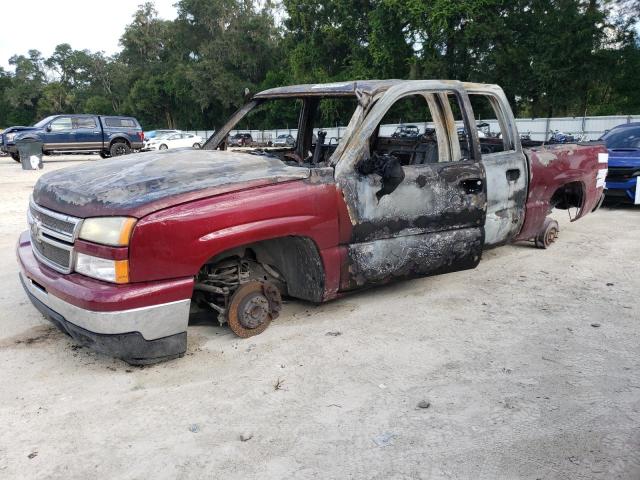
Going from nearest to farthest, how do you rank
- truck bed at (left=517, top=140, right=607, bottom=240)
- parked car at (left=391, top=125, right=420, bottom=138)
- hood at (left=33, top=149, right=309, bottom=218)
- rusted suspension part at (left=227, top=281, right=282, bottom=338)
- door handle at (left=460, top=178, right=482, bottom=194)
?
hood at (left=33, top=149, right=309, bottom=218)
rusted suspension part at (left=227, top=281, right=282, bottom=338)
door handle at (left=460, top=178, right=482, bottom=194)
truck bed at (left=517, top=140, right=607, bottom=240)
parked car at (left=391, top=125, right=420, bottom=138)

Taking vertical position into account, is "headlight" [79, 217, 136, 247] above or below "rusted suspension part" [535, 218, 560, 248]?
above

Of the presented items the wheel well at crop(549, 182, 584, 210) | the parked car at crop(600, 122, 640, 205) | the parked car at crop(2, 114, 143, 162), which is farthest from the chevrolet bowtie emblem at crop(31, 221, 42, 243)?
the parked car at crop(2, 114, 143, 162)

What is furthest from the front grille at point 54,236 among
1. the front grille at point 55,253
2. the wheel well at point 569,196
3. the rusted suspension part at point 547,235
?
the rusted suspension part at point 547,235

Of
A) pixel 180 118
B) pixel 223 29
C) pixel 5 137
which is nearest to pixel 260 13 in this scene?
pixel 223 29

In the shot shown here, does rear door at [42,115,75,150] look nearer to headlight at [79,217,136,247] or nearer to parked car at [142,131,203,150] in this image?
parked car at [142,131,203,150]

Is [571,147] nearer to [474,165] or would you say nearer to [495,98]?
[495,98]

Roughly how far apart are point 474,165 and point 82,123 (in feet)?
69.3

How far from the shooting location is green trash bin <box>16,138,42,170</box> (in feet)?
58.2

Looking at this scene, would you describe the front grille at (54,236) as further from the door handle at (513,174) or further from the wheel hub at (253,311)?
the door handle at (513,174)

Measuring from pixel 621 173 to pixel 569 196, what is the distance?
2882 millimetres

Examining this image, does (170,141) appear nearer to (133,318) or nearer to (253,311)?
(253,311)

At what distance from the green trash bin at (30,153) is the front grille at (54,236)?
1619 cm

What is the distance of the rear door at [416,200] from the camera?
12.6 ft

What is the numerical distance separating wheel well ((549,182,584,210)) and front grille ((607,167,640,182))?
2.74 metres
